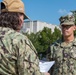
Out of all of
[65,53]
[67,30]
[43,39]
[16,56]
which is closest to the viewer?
[16,56]

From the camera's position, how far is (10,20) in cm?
297

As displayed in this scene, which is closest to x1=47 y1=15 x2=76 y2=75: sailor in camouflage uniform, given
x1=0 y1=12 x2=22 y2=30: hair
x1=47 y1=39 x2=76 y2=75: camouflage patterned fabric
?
x1=47 y1=39 x2=76 y2=75: camouflage patterned fabric

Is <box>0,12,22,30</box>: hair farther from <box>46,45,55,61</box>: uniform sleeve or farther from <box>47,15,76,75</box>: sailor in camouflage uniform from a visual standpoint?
<box>46,45,55,61</box>: uniform sleeve

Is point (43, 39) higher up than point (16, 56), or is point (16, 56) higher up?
point (16, 56)

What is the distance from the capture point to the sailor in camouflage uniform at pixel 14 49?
115 inches

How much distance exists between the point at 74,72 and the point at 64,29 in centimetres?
65

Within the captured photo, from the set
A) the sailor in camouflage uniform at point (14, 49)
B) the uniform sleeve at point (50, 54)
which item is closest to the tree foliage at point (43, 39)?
the uniform sleeve at point (50, 54)

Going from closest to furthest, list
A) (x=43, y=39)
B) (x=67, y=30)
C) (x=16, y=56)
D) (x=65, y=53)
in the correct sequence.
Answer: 1. (x=16, y=56)
2. (x=67, y=30)
3. (x=65, y=53)
4. (x=43, y=39)

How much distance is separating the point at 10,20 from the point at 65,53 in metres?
2.51

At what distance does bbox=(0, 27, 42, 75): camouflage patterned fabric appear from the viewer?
292 cm

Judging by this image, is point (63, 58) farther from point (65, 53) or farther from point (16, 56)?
point (16, 56)

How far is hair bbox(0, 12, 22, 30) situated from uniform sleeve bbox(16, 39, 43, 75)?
0.16 meters

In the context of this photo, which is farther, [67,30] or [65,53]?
[65,53]

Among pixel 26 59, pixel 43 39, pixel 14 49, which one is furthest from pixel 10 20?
pixel 43 39
